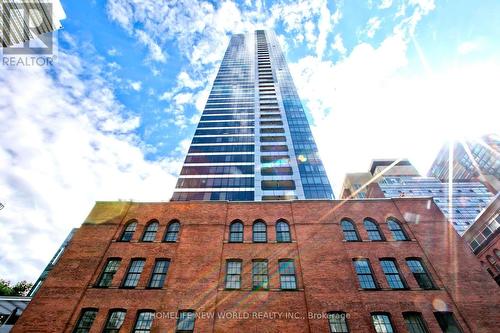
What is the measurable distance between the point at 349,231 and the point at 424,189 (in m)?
52.9

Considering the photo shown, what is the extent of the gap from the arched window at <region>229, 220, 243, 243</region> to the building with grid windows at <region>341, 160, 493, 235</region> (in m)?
47.6

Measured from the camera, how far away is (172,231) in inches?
710

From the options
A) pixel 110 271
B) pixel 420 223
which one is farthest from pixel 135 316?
pixel 420 223

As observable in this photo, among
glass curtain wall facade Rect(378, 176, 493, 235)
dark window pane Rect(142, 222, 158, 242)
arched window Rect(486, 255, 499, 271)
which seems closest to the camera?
dark window pane Rect(142, 222, 158, 242)

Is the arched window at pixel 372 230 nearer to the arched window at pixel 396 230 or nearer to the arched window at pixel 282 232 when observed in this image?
the arched window at pixel 396 230

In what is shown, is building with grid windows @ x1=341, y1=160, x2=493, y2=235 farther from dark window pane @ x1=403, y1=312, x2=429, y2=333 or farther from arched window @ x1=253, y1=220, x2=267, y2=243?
arched window @ x1=253, y1=220, x2=267, y2=243

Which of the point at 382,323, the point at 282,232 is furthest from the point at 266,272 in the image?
the point at 382,323

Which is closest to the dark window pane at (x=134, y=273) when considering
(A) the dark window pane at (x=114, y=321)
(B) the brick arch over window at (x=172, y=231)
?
(A) the dark window pane at (x=114, y=321)

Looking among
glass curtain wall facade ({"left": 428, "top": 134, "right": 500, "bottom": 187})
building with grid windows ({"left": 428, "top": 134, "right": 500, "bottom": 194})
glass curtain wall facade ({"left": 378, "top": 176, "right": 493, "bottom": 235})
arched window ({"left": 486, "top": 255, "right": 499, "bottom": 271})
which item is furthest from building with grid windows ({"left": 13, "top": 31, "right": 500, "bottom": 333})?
glass curtain wall facade ({"left": 428, "top": 134, "right": 500, "bottom": 187})

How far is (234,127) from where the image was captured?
54.4 m

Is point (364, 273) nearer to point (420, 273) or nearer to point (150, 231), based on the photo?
point (420, 273)

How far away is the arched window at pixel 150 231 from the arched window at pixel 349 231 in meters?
14.9

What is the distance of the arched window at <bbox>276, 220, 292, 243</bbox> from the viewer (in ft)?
55.8

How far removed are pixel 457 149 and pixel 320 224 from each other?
255 ft
